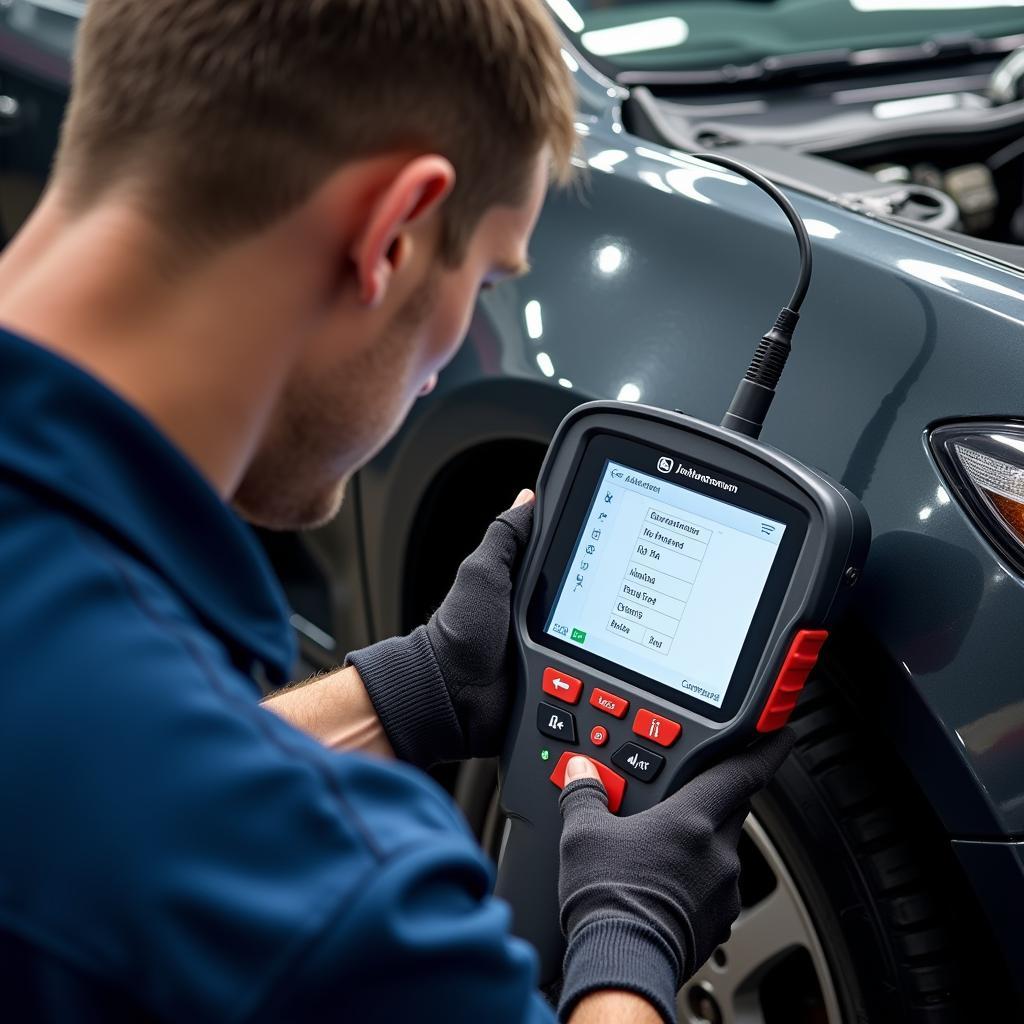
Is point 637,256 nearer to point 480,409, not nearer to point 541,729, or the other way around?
point 480,409

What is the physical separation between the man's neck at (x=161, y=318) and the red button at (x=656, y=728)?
0.46 metres

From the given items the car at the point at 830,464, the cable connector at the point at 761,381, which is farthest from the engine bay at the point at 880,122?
the cable connector at the point at 761,381

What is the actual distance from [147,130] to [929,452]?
2.11ft

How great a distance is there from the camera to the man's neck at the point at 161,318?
28.5 inches

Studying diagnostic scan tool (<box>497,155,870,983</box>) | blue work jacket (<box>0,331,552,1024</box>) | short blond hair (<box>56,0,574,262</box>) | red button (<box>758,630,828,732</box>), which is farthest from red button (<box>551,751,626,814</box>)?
short blond hair (<box>56,0,574,262</box>)

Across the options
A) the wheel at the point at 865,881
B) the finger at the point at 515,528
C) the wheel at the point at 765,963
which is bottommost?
the wheel at the point at 765,963

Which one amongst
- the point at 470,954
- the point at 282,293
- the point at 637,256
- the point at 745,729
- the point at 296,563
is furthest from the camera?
the point at 296,563

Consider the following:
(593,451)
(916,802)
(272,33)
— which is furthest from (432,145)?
(916,802)

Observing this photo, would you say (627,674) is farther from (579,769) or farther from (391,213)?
(391,213)

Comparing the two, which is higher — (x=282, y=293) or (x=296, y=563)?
(x=282, y=293)

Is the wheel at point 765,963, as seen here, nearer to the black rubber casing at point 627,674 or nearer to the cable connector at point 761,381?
the black rubber casing at point 627,674

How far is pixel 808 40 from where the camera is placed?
2006 mm

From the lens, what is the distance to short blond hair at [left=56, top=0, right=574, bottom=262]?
76 cm

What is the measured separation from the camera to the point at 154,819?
604mm
